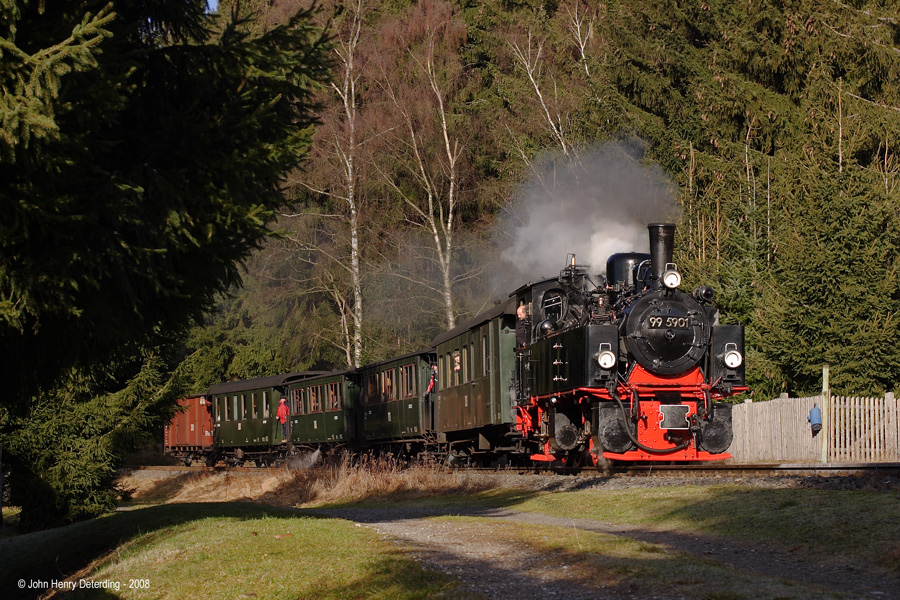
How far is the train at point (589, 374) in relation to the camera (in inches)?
598

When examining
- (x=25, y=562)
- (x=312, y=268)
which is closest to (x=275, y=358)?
(x=312, y=268)

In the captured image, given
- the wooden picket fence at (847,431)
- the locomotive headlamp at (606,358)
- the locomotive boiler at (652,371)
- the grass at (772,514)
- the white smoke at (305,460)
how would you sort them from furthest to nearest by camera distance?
the white smoke at (305,460) → the wooden picket fence at (847,431) → the locomotive boiler at (652,371) → the locomotive headlamp at (606,358) → the grass at (772,514)

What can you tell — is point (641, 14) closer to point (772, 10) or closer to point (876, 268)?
point (772, 10)

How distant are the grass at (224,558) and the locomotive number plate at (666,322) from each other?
19.1 ft

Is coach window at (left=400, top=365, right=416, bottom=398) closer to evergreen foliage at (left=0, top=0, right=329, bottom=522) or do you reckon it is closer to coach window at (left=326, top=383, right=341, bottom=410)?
coach window at (left=326, top=383, right=341, bottom=410)

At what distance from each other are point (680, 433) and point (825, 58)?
1760 centimetres

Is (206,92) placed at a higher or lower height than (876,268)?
higher

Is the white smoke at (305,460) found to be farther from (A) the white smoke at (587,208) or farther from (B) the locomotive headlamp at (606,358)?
(B) the locomotive headlamp at (606,358)

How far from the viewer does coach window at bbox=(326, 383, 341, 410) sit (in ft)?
98.1

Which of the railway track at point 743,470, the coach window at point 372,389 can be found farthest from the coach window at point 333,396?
the railway track at point 743,470

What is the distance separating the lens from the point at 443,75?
127ft

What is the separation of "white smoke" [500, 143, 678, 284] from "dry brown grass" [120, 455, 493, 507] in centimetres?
695

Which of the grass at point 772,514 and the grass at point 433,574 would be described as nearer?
the grass at point 433,574

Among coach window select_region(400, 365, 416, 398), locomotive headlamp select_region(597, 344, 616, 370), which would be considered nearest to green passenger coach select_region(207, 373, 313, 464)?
coach window select_region(400, 365, 416, 398)
